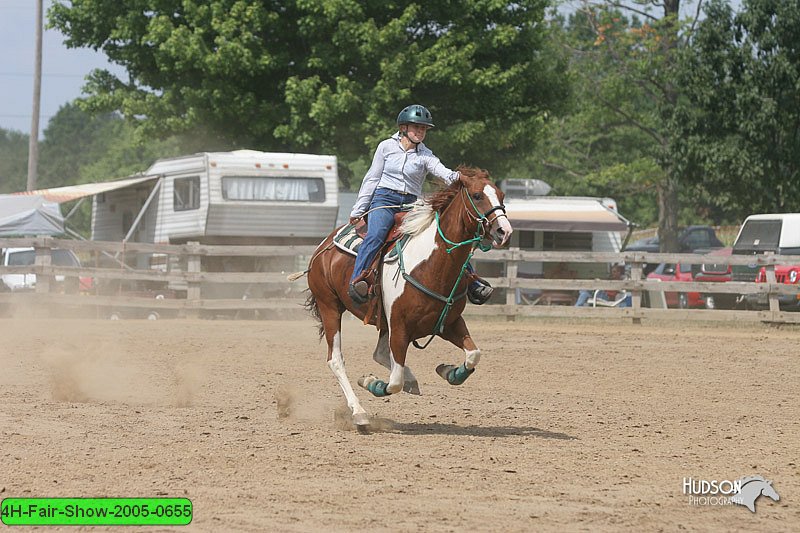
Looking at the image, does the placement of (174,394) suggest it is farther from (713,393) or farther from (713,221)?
(713,221)

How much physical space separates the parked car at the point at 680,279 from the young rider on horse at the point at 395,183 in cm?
1736

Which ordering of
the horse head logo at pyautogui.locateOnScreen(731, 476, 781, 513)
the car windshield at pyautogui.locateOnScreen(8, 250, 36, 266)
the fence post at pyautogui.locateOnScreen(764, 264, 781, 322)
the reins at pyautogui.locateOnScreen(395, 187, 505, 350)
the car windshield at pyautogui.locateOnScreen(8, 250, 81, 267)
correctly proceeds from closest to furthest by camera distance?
1. the horse head logo at pyautogui.locateOnScreen(731, 476, 781, 513)
2. the reins at pyautogui.locateOnScreen(395, 187, 505, 350)
3. the fence post at pyautogui.locateOnScreen(764, 264, 781, 322)
4. the car windshield at pyautogui.locateOnScreen(8, 250, 81, 267)
5. the car windshield at pyautogui.locateOnScreen(8, 250, 36, 266)

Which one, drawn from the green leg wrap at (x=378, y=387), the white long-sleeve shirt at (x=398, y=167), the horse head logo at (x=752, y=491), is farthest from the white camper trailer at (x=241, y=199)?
the horse head logo at (x=752, y=491)

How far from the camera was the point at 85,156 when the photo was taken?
136 meters

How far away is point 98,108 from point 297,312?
1209cm

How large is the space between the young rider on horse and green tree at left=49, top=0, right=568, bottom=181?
18431 mm

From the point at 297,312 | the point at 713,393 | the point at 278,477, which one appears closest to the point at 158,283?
the point at 297,312

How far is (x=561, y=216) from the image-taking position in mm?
28719

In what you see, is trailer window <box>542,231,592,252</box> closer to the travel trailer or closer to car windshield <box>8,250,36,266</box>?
the travel trailer

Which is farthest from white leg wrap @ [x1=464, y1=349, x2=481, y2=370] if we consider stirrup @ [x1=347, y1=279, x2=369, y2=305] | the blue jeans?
the blue jeans

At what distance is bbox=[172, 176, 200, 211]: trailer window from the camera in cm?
2430

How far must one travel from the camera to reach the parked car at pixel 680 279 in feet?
85.7

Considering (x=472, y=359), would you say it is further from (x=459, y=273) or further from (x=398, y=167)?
(x=398, y=167)

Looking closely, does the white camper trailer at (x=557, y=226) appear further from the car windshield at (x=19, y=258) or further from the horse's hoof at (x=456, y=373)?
the horse's hoof at (x=456, y=373)
